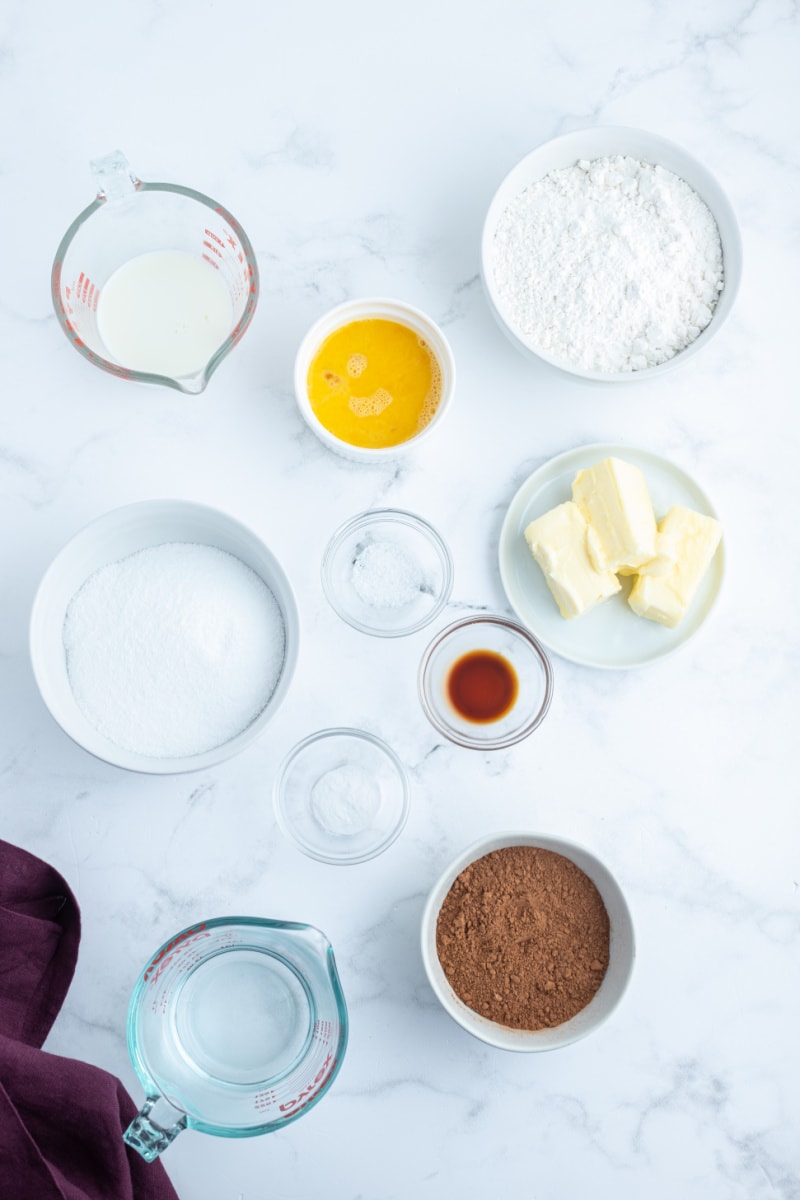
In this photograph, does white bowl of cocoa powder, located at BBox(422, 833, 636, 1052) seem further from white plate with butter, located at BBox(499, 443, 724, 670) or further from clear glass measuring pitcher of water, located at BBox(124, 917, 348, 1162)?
white plate with butter, located at BBox(499, 443, 724, 670)

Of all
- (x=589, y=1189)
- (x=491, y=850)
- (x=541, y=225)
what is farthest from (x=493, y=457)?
(x=589, y=1189)

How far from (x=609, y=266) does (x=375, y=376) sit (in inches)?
15.7

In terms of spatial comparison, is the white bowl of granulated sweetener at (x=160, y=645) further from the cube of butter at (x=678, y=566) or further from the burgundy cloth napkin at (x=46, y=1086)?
the cube of butter at (x=678, y=566)

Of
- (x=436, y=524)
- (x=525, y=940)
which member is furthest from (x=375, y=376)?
(x=525, y=940)

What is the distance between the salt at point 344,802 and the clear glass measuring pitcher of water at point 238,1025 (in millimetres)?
189

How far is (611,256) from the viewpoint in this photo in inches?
57.7

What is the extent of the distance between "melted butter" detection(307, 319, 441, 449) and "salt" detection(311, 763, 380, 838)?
22.0 inches

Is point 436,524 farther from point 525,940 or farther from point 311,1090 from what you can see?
point 311,1090

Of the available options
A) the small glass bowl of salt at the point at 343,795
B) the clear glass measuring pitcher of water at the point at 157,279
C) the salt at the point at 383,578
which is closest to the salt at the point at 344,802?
the small glass bowl of salt at the point at 343,795

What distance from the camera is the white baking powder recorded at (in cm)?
138

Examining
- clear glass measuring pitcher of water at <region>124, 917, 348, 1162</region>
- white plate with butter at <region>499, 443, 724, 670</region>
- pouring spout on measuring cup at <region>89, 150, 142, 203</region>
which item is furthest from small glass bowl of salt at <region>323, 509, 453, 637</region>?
pouring spout on measuring cup at <region>89, 150, 142, 203</region>

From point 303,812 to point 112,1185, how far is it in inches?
22.3

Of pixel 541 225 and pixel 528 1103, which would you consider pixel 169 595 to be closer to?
pixel 541 225

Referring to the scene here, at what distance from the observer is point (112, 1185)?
4.28 ft
